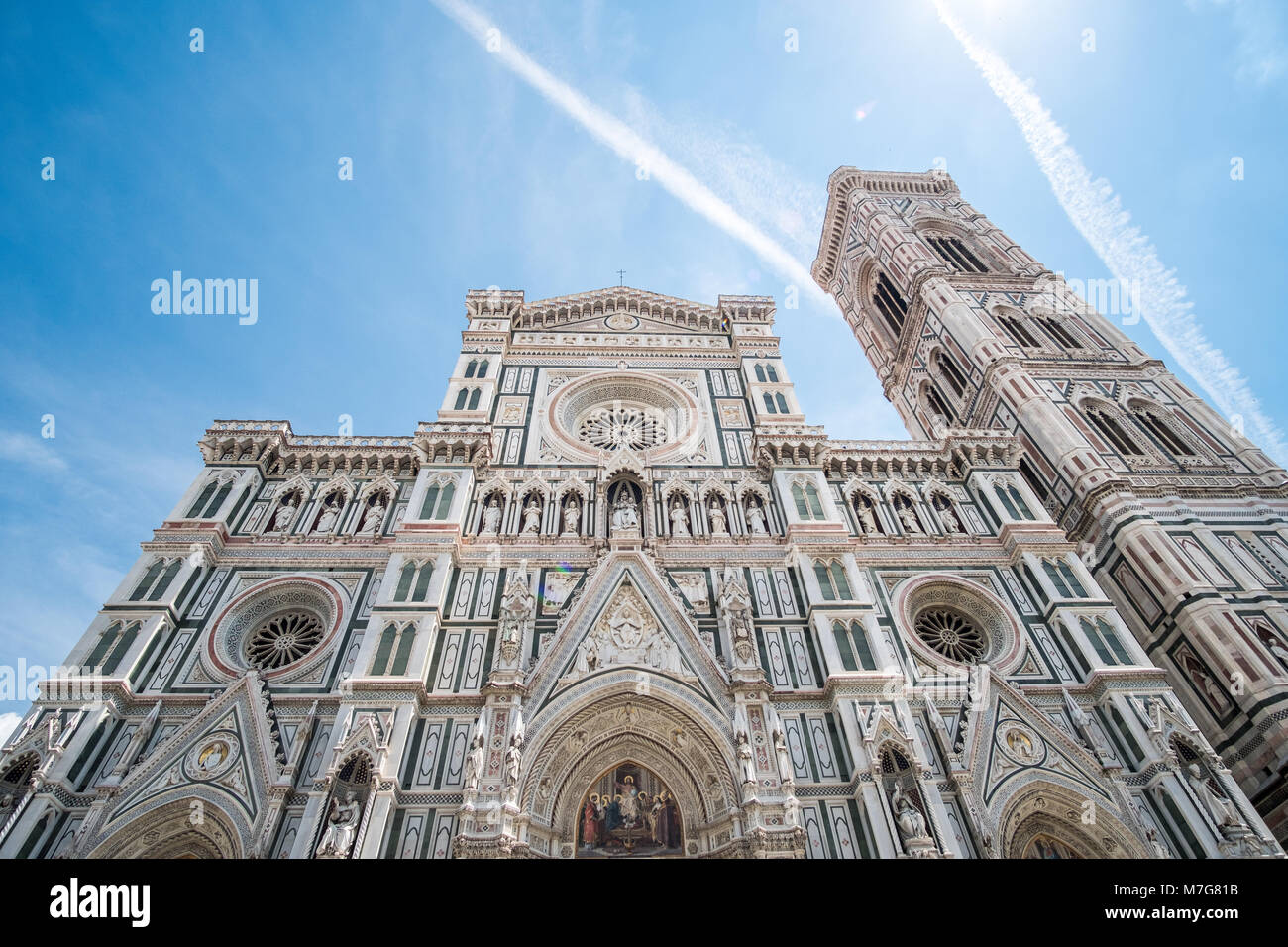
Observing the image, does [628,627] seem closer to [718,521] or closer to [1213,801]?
[718,521]

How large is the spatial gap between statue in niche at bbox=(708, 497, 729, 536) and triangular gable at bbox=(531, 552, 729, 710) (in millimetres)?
2205

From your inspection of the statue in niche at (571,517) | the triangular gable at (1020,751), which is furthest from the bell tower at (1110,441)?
the statue in niche at (571,517)

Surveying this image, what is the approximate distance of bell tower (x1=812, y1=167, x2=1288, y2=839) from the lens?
1549 centimetres

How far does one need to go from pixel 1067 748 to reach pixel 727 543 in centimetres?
744

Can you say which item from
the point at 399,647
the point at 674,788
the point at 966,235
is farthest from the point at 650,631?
the point at 966,235

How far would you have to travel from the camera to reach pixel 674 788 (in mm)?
13039

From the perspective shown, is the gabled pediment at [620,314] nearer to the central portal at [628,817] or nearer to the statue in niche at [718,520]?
the statue in niche at [718,520]

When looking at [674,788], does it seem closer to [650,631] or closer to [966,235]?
[650,631]

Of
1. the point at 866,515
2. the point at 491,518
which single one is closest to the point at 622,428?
the point at 491,518

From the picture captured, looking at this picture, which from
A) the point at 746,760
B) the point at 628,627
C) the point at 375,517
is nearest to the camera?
the point at 746,760

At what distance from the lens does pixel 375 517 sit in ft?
56.7

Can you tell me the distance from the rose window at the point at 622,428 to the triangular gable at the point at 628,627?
17.7ft

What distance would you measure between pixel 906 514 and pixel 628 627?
7.80 metres

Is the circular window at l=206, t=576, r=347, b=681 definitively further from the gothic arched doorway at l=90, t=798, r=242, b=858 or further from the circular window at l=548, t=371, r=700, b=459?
the circular window at l=548, t=371, r=700, b=459
